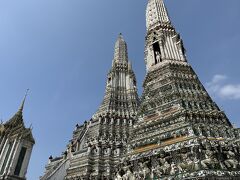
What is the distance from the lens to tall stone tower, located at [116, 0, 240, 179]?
12.6 meters

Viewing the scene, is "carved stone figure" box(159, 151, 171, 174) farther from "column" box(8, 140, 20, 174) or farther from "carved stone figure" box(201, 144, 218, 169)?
"column" box(8, 140, 20, 174)

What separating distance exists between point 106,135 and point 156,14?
54.3 ft

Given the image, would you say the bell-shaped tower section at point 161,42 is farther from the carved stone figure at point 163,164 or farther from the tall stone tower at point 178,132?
the carved stone figure at point 163,164

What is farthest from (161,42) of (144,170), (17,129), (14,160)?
(14,160)

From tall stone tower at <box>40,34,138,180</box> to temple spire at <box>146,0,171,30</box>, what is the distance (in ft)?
37.5

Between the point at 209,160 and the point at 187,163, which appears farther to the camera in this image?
the point at 187,163

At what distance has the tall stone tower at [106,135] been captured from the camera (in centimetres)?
2452

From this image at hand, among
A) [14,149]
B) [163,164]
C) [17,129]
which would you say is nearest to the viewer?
[163,164]

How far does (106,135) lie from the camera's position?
28.6 m

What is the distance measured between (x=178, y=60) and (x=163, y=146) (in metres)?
11.4

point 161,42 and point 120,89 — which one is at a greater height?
point 120,89

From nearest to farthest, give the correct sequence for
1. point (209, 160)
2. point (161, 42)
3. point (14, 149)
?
point (209, 160), point (161, 42), point (14, 149)

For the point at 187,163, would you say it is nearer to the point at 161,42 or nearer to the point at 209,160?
the point at 209,160

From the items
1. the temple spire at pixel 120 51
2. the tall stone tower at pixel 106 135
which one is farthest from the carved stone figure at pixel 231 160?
the temple spire at pixel 120 51
